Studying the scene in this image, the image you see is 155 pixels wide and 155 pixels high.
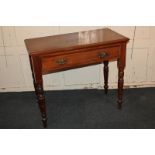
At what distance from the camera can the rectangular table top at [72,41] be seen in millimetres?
2096

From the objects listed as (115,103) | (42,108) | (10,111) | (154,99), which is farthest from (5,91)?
(154,99)

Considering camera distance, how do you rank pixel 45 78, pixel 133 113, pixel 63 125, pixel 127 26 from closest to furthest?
pixel 63 125, pixel 133 113, pixel 127 26, pixel 45 78

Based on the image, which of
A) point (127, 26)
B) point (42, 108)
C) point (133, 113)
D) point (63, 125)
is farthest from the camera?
point (127, 26)

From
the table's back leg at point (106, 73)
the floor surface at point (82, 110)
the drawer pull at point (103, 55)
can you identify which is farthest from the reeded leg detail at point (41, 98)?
the table's back leg at point (106, 73)

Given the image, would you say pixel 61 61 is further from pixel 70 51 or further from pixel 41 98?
pixel 41 98

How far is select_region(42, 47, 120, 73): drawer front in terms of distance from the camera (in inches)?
82.4

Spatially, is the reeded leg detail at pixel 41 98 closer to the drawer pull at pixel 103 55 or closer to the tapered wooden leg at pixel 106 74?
the drawer pull at pixel 103 55

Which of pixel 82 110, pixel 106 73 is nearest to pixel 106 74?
pixel 106 73

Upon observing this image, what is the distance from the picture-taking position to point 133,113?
2666mm

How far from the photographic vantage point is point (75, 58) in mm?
2164

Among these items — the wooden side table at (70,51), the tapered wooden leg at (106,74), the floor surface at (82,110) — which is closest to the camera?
the wooden side table at (70,51)

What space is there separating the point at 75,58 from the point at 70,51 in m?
0.10

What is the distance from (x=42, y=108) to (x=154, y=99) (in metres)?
1.54

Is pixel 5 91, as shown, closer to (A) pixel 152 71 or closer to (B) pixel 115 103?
(B) pixel 115 103
